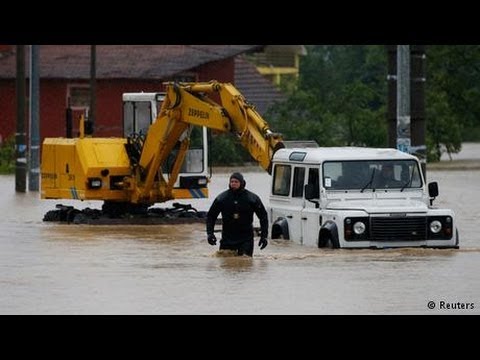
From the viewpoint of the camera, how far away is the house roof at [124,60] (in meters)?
63.3

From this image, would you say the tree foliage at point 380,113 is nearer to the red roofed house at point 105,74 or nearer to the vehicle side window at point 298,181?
the red roofed house at point 105,74

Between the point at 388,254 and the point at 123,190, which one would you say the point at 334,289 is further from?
the point at 123,190

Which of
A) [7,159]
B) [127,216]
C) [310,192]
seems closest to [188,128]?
[127,216]

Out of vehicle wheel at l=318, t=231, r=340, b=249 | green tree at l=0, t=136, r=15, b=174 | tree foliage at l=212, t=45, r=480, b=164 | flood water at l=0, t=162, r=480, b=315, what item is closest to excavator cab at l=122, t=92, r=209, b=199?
flood water at l=0, t=162, r=480, b=315

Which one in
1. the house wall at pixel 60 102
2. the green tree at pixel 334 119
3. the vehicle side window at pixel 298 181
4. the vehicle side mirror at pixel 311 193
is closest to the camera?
the vehicle side mirror at pixel 311 193

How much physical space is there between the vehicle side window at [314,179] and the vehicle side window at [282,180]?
69 cm

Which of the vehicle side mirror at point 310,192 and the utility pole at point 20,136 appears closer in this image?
the vehicle side mirror at point 310,192

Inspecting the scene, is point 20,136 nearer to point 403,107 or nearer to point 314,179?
point 403,107

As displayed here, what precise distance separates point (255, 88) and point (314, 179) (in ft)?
143

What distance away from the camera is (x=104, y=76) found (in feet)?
208

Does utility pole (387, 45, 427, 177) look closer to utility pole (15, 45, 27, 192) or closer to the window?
utility pole (15, 45, 27, 192)

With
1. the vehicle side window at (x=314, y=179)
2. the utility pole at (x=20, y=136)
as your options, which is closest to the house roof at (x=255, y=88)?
the utility pole at (x=20, y=136)

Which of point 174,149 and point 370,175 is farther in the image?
point 174,149

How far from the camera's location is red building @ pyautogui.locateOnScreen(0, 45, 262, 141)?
6347 cm
